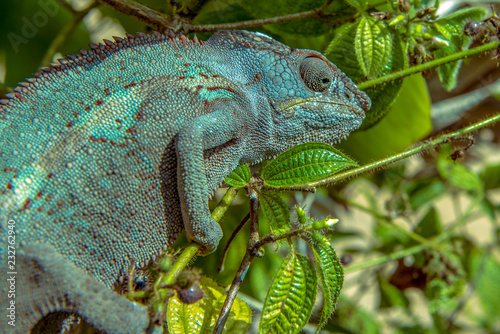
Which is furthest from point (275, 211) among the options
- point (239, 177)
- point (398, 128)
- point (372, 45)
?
point (398, 128)

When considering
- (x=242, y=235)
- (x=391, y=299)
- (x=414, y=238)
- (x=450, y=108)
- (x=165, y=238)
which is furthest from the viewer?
(x=450, y=108)

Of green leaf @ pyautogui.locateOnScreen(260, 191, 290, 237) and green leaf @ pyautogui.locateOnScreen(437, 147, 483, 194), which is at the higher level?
green leaf @ pyautogui.locateOnScreen(260, 191, 290, 237)

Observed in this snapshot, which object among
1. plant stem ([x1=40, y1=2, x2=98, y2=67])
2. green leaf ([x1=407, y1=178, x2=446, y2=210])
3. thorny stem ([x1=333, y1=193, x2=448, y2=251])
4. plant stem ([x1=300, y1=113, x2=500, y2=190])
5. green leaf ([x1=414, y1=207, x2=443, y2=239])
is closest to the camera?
plant stem ([x1=300, y1=113, x2=500, y2=190])

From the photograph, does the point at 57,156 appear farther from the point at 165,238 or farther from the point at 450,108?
the point at 450,108

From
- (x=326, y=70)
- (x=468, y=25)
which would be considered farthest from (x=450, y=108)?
(x=326, y=70)

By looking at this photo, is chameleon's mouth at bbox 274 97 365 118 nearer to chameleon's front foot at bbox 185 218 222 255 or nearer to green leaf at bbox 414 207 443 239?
chameleon's front foot at bbox 185 218 222 255

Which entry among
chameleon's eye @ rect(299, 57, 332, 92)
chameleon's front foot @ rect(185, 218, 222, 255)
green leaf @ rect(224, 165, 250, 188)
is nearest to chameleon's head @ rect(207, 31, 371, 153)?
chameleon's eye @ rect(299, 57, 332, 92)

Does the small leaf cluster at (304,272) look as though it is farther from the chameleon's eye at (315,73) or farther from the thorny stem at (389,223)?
the thorny stem at (389,223)
